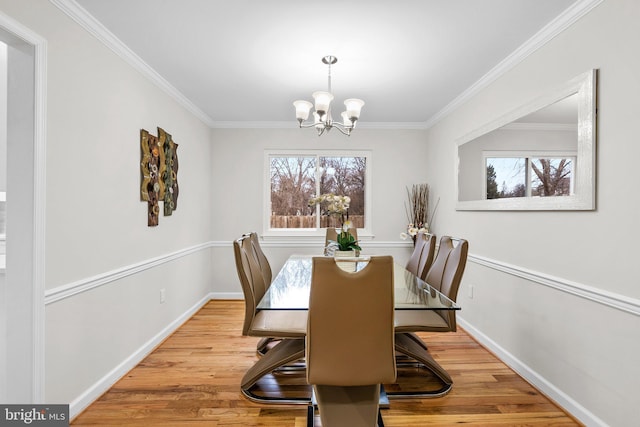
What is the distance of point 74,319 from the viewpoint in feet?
6.79

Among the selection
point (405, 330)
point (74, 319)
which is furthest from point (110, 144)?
point (405, 330)

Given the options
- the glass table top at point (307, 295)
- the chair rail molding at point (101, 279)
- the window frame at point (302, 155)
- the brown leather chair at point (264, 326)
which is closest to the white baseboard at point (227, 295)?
the window frame at point (302, 155)

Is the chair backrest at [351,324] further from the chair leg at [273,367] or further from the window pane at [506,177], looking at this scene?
the window pane at [506,177]

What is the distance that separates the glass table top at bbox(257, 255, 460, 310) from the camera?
5.97 ft

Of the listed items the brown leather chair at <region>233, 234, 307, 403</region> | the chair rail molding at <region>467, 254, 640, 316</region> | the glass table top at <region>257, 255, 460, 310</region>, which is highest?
the chair rail molding at <region>467, 254, 640, 316</region>

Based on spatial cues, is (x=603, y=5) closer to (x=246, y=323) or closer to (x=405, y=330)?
(x=405, y=330)

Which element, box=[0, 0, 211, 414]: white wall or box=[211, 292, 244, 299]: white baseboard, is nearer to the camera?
box=[0, 0, 211, 414]: white wall

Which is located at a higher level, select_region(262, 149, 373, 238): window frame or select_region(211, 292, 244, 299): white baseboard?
select_region(262, 149, 373, 238): window frame

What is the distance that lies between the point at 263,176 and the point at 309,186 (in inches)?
25.7

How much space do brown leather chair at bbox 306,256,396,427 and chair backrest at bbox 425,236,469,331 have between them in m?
0.86

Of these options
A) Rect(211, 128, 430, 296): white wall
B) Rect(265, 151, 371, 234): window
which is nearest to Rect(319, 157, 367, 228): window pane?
Rect(265, 151, 371, 234): window

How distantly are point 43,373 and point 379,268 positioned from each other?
1.85m

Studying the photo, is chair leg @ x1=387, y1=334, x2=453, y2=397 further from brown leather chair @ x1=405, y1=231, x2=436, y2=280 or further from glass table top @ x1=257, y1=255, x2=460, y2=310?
brown leather chair @ x1=405, y1=231, x2=436, y2=280

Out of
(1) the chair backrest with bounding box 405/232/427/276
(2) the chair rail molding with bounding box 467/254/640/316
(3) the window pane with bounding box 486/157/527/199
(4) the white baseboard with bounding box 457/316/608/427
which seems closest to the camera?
(2) the chair rail molding with bounding box 467/254/640/316
